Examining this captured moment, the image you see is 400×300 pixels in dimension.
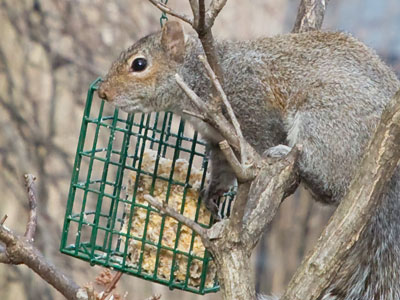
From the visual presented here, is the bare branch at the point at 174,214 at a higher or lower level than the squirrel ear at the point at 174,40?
lower

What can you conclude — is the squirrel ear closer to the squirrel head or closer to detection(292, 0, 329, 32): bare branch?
the squirrel head

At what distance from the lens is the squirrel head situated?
2750mm

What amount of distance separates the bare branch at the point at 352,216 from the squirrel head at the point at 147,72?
3.44 ft

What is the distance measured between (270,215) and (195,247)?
0.56 meters

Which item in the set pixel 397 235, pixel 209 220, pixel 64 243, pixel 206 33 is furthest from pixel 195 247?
pixel 206 33

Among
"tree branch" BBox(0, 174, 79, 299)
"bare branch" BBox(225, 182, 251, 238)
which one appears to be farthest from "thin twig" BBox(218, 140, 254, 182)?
"tree branch" BBox(0, 174, 79, 299)

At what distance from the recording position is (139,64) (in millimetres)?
2814

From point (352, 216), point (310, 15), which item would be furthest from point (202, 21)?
point (310, 15)

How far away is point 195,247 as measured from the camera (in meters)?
2.70

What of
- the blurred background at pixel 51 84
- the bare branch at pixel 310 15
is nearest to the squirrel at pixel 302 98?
the bare branch at pixel 310 15

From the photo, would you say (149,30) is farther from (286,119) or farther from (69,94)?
(286,119)

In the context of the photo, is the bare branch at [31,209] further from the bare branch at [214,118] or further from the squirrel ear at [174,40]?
the bare branch at [214,118]

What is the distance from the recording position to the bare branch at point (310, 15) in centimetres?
305

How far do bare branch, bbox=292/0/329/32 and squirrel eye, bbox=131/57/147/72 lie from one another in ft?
2.12
